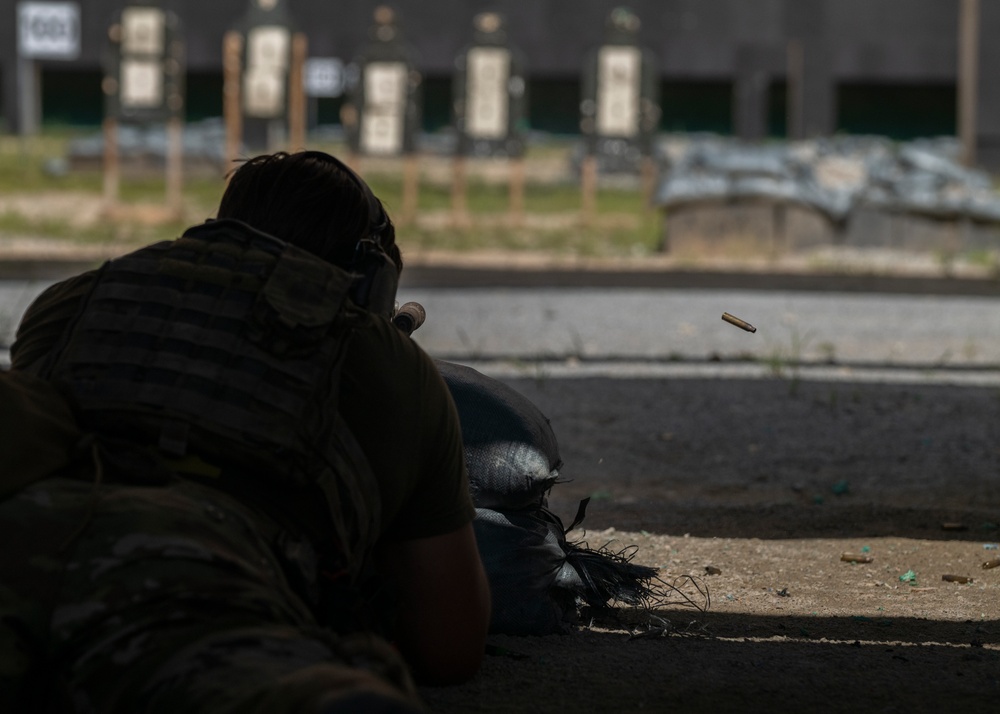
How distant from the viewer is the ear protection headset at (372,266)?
6.88ft

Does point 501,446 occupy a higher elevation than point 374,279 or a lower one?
lower

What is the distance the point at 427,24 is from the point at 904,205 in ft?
40.4

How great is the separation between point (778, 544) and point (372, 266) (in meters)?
1.94

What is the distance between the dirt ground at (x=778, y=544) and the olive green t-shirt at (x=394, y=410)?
0.42 meters

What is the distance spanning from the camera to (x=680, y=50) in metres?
23.5

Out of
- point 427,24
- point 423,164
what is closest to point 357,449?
point 423,164

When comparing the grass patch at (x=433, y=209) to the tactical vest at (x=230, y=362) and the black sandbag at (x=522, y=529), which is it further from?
the tactical vest at (x=230, y=362)

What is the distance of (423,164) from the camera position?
21047mm

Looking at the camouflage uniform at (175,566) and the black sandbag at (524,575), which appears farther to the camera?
the black sandbag at (524,575)

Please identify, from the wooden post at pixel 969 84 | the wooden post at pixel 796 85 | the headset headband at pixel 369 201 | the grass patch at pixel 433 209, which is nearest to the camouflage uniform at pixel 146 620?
the headset headband at pixel 369 201

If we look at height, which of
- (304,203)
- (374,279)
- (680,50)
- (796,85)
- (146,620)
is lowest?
(146,620)

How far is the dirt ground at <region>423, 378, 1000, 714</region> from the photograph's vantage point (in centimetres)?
254

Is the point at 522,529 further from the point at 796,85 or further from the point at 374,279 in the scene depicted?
the point at 796,85

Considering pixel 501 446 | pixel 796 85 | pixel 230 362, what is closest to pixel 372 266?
pixel 230 362
